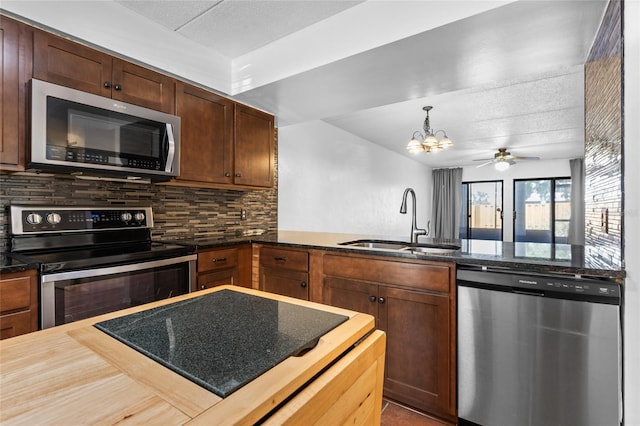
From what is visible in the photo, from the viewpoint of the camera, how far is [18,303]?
1461 mm

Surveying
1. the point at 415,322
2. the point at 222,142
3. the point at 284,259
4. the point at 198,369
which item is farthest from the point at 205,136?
the point at 198,369

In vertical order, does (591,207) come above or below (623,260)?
above

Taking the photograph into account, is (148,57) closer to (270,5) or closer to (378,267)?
(270,5)

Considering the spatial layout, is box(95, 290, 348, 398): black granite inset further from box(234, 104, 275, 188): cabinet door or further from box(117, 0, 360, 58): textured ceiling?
box(234, 104, 275, 188): cabinet door

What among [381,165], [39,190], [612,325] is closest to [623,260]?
[612,325]

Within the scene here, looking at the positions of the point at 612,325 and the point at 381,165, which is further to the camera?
the point at 381,165

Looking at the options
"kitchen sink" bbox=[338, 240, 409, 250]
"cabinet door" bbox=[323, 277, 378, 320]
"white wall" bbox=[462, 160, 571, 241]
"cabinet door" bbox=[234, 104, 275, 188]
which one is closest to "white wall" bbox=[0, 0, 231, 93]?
"cabinet door" bbox=[234, 104, 275, 188]

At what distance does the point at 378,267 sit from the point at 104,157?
1.79 metres

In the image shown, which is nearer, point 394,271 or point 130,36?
point 394,271

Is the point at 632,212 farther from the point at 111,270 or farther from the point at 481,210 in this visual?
the point at 481,210

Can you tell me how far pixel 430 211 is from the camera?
30.3 ft

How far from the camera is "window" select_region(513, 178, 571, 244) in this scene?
7.68m

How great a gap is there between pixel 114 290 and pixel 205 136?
1.34 meters

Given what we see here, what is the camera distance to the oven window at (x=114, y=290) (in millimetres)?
1612
